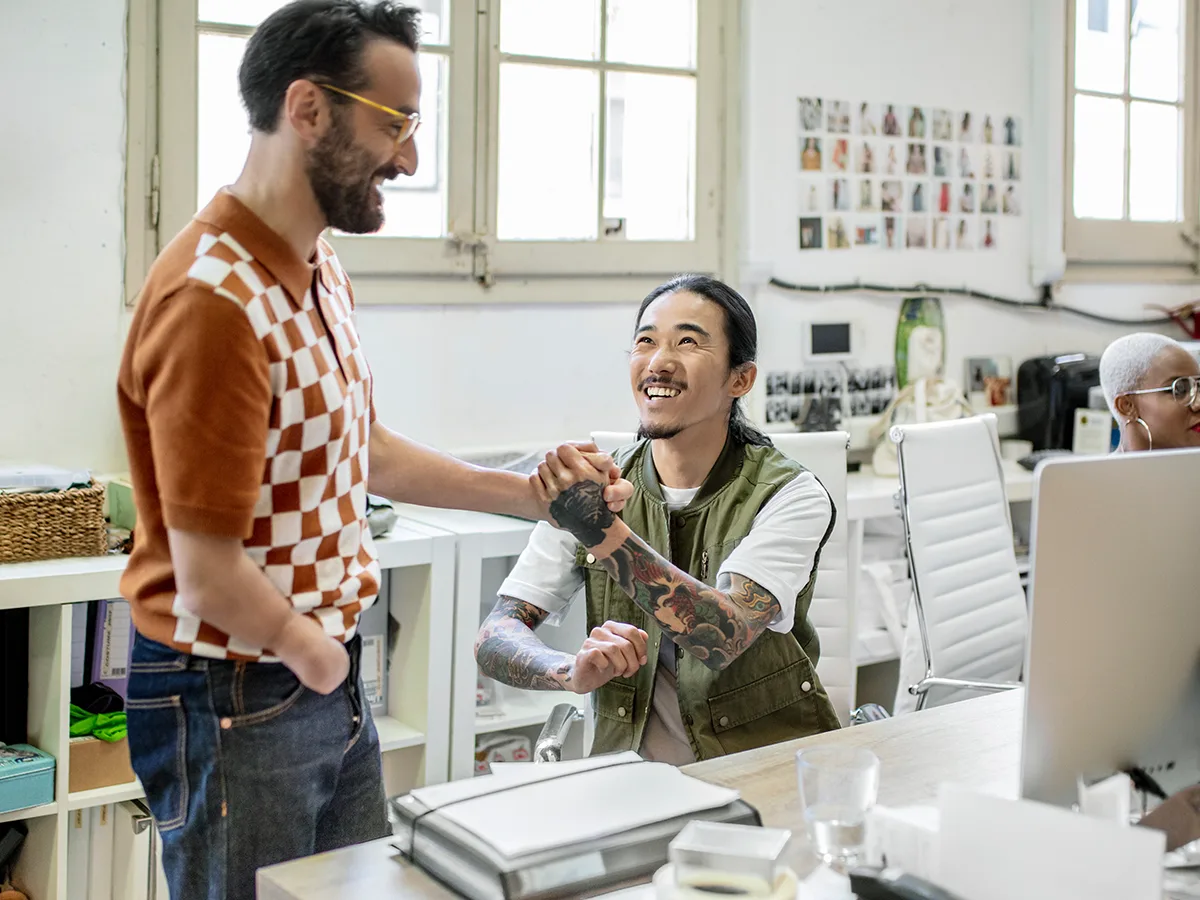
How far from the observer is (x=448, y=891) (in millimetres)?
1254

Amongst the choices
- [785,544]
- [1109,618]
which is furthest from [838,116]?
[1109,618]

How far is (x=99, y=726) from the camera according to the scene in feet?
8.03

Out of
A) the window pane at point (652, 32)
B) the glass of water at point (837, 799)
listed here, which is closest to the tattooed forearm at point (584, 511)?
the glass of water at point (837, 799)

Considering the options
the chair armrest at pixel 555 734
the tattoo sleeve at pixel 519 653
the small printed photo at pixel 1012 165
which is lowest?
the chair armrest at pixel 555 734

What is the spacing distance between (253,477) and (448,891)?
43 cm

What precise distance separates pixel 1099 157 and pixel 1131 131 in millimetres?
190

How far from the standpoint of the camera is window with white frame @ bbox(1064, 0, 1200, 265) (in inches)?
174

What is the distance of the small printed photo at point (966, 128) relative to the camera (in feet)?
13.6

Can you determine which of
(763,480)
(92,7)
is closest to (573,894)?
(763,480)

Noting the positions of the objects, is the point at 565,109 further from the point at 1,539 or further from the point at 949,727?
the point at 949,727

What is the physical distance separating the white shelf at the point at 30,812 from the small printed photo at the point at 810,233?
7.89ft

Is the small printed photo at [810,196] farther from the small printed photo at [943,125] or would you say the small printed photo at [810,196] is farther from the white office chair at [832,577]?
the white office chair at [832,577]

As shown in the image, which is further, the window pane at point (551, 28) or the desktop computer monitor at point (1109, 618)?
the window pane at point (551, 28)

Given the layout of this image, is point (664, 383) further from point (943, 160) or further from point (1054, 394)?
point (1054, 394)
